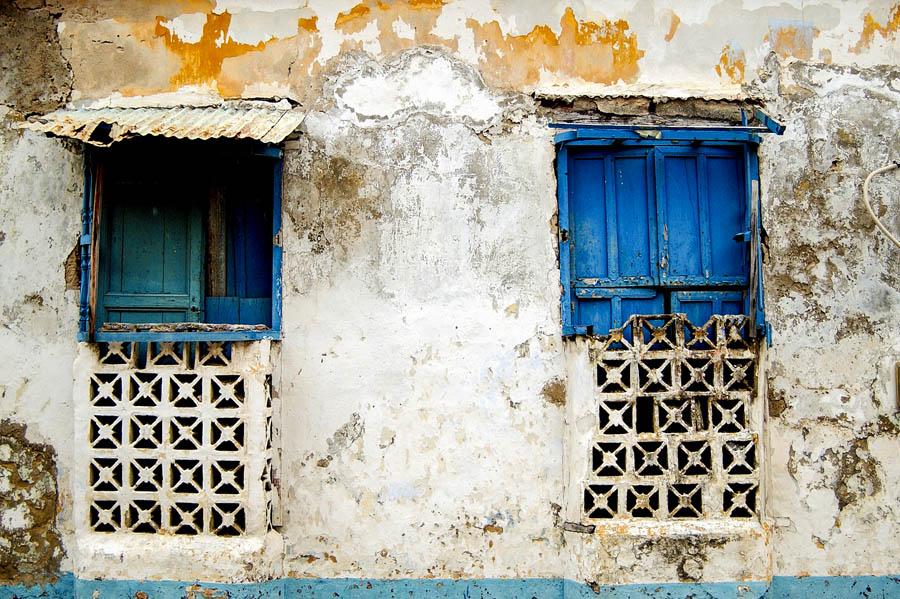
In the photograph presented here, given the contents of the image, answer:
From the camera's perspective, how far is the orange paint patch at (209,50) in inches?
171

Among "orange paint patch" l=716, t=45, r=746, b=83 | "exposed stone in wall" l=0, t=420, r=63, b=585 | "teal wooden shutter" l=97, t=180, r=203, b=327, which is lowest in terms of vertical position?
"exposed stone in wall" l=0, t=420, r=63, b=585

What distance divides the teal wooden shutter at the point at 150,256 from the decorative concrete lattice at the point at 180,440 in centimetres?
37

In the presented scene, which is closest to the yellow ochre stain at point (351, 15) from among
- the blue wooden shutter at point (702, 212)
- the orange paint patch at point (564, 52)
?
the orange paint patch at point (564, 52)

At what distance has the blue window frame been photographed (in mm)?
4266

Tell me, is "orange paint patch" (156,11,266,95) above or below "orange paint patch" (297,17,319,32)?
below

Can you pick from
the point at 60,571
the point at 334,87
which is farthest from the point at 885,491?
the point at 60,571

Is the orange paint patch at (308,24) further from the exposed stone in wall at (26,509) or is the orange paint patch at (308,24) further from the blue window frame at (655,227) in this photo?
the exposed stone in wall at (26,509)

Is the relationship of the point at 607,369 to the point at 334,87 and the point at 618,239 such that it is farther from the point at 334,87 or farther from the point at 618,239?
the point at 334,87

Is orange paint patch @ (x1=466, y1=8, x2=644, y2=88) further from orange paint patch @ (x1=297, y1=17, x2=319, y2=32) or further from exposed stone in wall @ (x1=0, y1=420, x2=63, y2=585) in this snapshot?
exposed stone in wall @ (x1=0, y1=420, x2=63, y2=585)

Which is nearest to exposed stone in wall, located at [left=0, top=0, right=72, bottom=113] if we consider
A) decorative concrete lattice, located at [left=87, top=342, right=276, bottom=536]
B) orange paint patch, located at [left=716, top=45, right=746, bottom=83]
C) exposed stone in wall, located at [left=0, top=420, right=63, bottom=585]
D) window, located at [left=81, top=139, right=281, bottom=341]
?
window, located at [left=81, top=139, right=281, bottom=341]

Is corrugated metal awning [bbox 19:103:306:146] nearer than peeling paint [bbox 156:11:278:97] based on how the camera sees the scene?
Yes

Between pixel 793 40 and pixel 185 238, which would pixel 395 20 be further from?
pixel 793 40

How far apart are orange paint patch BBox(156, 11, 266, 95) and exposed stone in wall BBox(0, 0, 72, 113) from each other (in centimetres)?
70

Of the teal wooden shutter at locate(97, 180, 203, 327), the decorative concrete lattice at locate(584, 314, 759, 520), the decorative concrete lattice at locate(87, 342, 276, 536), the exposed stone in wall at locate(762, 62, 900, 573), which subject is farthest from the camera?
the teal wooden shutter at locate(97, 180, 203, 327)
